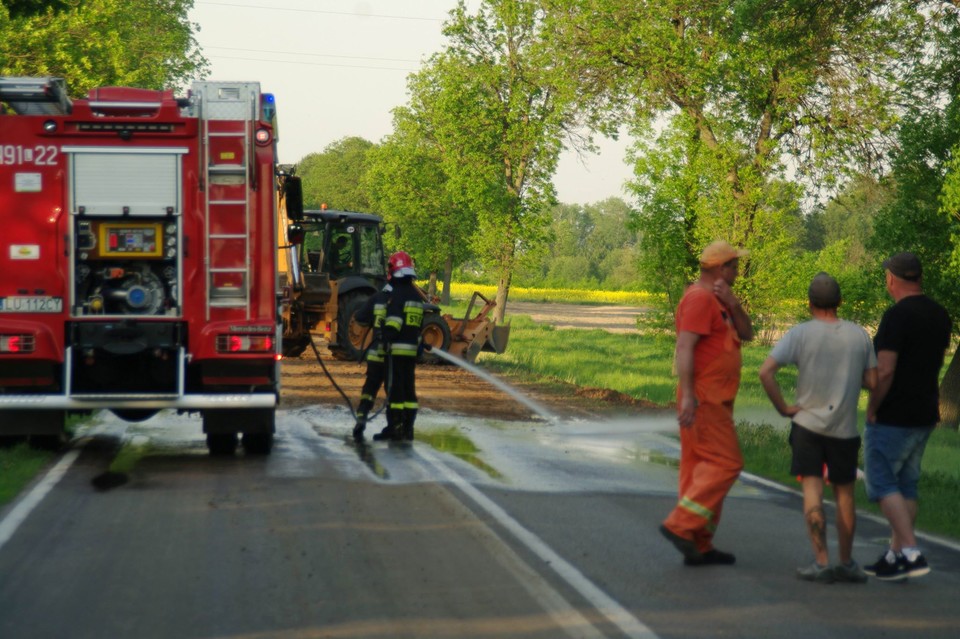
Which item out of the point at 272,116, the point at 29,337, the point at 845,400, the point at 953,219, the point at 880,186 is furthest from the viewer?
the point at 880,186

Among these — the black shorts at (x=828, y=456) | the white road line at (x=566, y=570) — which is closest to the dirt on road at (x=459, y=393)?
the white road line at (x=566, y=570)

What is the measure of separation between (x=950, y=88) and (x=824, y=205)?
8.18 metres

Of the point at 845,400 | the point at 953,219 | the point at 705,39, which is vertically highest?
the point at 705,39

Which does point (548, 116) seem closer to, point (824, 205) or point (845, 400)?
point (824, 205)

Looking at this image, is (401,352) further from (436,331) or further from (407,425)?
(436,331)

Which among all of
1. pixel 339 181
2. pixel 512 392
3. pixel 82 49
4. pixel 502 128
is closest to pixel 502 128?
pixel 502 128

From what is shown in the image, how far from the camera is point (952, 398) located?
70.6ft

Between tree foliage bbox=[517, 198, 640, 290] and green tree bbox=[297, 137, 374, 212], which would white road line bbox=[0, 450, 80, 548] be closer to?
tree foliage bbox=[517, 198, 640, 290]

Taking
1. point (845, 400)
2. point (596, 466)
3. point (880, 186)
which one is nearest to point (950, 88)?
point (880, 186)

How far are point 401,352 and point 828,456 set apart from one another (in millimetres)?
6351

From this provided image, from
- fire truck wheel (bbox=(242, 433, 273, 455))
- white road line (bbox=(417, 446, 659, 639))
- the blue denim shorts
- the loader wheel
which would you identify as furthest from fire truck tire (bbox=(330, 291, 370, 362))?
the blue denim shorts

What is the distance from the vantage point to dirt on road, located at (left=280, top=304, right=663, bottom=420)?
16969mm

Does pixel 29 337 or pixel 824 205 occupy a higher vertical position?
pixel 824 205

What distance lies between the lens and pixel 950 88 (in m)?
20.1
